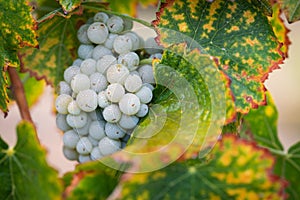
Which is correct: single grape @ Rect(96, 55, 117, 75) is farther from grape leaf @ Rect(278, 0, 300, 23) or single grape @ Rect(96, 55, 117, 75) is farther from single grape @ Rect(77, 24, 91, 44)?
grape leaf @ Rect(278, 0, 300, 23)

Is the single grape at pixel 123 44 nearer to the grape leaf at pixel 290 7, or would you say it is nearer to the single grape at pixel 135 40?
the single grape at pixel 135 40

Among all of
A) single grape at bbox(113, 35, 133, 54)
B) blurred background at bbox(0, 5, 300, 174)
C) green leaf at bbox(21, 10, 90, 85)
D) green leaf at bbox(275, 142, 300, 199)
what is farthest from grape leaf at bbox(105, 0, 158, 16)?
blurred background at bbox(0, 5, 300, 174)

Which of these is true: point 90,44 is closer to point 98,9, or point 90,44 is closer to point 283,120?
point 98,9

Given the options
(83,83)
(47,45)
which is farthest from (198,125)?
(47,45)

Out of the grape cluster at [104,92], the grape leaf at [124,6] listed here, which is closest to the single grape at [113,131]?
the grape cluster at [104,92]

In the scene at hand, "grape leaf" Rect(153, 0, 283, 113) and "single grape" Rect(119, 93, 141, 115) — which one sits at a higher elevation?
"grape leaf" Rect(153, 0, 283, 113)

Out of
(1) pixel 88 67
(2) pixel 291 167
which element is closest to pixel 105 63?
(1) pixel 88 67

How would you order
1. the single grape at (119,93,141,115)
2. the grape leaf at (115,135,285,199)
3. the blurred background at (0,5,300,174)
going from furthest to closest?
the blurred background at (0,5,300,174) → the single grape at (119,93,141,115) → the grape leaf at (115,135,285,199)
